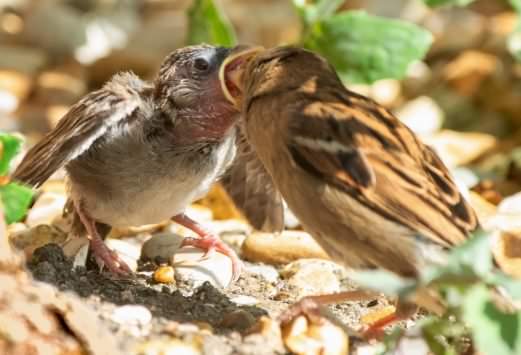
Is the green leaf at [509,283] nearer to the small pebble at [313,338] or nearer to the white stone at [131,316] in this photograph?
the small pebble at [313,338]

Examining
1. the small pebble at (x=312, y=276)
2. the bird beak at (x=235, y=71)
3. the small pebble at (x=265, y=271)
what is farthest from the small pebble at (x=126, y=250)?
the bird beak at (x=235, y=71)

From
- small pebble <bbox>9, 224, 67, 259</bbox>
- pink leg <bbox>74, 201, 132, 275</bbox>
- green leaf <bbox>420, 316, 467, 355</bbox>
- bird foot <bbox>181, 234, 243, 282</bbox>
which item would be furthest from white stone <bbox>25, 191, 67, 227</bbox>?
green leaf <bbox>420, 316, 467, 355</bbox>

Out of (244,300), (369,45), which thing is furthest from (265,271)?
(369,45)

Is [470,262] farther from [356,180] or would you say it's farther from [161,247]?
[161,247]

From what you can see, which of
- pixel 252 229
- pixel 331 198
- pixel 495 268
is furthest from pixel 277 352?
pixel 252 229

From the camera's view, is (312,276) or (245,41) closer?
(312,276)
